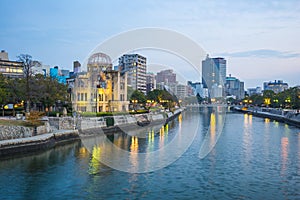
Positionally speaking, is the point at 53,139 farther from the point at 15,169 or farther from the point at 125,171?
the point at 125,171

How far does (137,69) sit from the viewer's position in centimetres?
14850

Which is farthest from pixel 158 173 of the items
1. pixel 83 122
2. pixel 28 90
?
pixel 28 90

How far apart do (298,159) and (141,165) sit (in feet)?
50.3

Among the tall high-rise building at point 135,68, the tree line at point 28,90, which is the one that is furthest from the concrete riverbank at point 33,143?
the tall high-rise building at point 135,68

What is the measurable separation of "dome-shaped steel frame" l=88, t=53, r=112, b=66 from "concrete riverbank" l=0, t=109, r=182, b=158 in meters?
14.7

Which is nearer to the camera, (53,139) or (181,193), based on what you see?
(181,193)

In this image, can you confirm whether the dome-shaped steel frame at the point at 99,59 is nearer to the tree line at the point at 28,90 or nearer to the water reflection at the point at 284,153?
the tree line at the point at 28,90

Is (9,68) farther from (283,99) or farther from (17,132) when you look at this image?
(283,99)

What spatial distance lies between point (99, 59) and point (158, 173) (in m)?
47.3

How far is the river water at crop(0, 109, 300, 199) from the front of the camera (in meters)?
20.7

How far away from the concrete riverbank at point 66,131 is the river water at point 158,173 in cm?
149

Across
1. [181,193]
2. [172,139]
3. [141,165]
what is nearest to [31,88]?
[172,139]

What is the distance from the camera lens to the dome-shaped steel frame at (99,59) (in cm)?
6851

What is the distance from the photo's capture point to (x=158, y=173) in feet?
83.9
